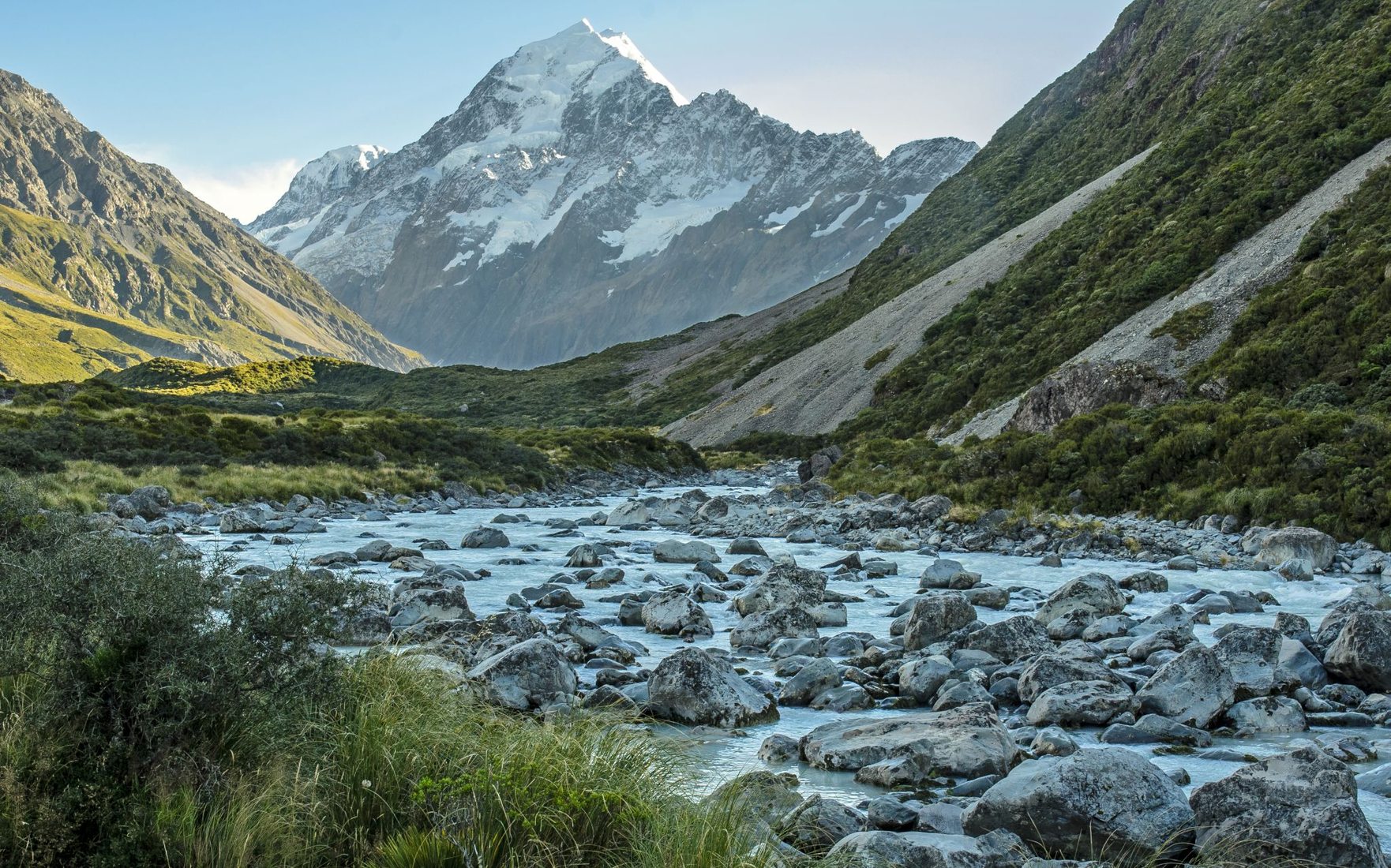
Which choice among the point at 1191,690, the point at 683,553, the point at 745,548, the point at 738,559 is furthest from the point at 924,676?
the point at 745,548

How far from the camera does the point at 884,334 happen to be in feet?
267

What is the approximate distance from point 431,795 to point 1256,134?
221 feet

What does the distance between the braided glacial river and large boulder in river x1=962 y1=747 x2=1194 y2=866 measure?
1565 mm

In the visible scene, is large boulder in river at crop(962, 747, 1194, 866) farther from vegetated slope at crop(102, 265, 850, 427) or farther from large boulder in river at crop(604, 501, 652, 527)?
vegetated slope at crop(102, 265, 850, 427)

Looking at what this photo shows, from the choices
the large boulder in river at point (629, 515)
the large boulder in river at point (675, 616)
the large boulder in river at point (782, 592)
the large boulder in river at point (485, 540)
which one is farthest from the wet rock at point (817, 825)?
the large boulder in river at point (629, 515)

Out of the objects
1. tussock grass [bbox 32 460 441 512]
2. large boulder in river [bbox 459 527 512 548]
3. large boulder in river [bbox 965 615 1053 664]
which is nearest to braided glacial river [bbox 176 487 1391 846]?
large boulder in river [bbox 459 527 512 548]

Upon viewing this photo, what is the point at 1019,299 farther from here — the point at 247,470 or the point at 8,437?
the point at 8,437

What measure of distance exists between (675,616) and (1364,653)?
9.67m

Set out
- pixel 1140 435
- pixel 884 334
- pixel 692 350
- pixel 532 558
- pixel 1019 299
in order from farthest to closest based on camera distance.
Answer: pixel 692 350 < pixel 884 334 < pixel 1019 299 < pixel 1140 435 < pixel 532 558

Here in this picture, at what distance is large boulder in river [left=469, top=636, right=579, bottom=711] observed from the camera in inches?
406

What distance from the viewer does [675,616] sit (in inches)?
631

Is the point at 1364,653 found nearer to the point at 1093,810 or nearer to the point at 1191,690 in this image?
the point at 1191,690

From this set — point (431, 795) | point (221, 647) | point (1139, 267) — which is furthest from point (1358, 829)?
point (1139, 267)

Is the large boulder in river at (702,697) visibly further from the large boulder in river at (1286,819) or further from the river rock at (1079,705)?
the large boulder in river at (1286,819)
